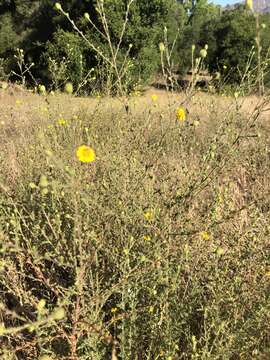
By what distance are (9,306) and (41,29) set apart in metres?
20.2

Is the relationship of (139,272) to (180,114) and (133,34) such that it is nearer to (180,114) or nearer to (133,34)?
(180,114)

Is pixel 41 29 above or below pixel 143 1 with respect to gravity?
below

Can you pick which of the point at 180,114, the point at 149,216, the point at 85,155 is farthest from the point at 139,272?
the point at 180,114

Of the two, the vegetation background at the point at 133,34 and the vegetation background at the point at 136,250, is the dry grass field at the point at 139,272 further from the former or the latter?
the vegetation background at the point at 133,34

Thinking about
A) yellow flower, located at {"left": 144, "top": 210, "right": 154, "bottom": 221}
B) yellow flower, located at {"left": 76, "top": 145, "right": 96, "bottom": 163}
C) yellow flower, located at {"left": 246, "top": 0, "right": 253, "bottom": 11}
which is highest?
yellow flower, located at {"left": 246, "top": 0, "right": 253, "bottom": 11}

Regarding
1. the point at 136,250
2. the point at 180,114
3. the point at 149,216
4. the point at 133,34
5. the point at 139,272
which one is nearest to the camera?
the point at 139,272

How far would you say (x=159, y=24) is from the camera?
18.9 meters

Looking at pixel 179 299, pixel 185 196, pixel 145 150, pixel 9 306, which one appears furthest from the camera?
pixel 145 150

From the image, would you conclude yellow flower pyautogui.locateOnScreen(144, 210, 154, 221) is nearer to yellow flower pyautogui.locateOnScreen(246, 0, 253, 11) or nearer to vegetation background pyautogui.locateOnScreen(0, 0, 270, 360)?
vegetation background pyautogui.locateOnScreen(0, 0, 270, 360)

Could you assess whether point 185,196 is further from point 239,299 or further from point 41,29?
point 41,29

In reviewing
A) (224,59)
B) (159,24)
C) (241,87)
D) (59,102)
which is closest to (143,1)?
(159,24)

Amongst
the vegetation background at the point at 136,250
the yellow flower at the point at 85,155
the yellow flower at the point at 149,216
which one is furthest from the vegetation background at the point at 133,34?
the yellow flower at the point at 85,155

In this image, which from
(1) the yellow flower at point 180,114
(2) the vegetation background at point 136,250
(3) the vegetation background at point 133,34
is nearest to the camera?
(2) the vegetation background at point 136,250

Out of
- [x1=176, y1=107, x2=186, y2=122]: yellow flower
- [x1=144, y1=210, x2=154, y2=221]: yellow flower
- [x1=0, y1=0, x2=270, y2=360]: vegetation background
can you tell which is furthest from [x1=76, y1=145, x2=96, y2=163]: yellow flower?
[x1=176, y1=107, x2=186, y2=122]: yellow flower
